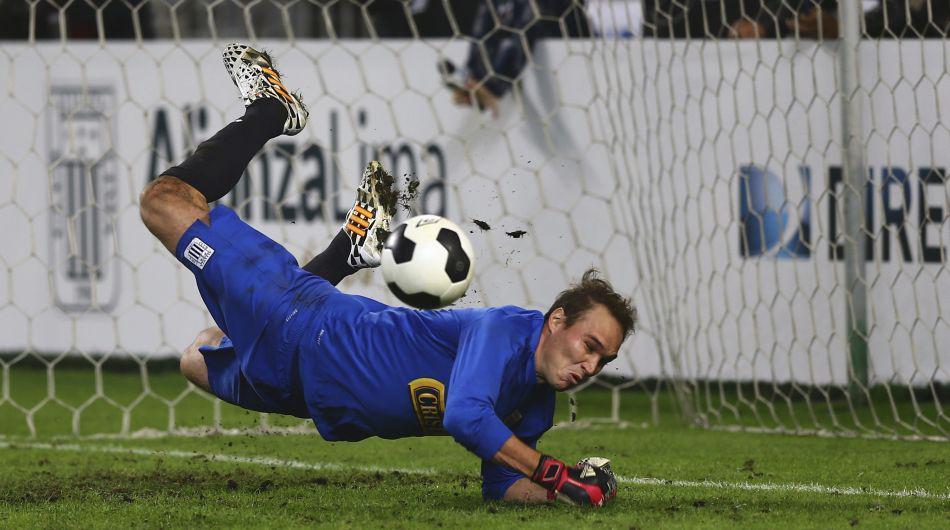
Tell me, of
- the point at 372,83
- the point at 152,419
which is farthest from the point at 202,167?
the point at 372,83

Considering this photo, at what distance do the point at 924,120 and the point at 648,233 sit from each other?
5.52 ft

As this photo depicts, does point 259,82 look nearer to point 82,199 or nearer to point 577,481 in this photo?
point 577,481

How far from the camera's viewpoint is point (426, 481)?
5.16m

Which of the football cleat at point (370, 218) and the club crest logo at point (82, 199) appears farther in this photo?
the club crest logo at point (82, 199)

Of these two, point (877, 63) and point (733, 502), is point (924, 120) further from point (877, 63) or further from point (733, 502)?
point (733, 502)

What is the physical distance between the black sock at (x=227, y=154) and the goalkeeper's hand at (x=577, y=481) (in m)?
1.61

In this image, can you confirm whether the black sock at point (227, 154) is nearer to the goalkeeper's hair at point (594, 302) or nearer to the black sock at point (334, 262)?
the black sock at point (334, 262)

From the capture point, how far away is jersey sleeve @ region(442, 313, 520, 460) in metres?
3.81

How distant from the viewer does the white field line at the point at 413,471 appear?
15.2 ft

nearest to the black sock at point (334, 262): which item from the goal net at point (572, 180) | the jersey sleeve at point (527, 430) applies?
the jersey sleeve at point (527, 430)

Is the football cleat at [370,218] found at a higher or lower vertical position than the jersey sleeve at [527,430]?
higher

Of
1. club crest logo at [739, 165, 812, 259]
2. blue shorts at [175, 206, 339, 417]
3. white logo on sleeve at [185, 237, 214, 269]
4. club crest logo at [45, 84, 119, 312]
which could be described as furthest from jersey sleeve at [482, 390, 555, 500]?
club crest logo at [45, 84, 119, 312]

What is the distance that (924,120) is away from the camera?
6.50 metres

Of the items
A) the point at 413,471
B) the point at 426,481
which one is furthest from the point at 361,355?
the point at 413,471
